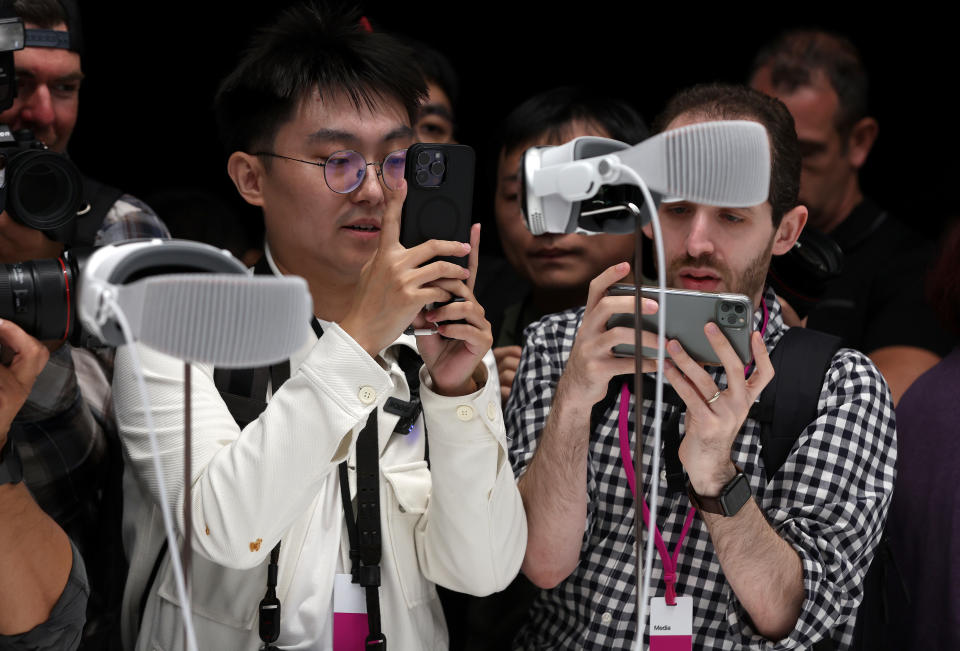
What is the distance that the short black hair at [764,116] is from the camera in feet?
→ 6.50

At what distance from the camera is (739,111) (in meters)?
1.98

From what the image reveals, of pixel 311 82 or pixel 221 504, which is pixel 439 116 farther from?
pixel 221 504

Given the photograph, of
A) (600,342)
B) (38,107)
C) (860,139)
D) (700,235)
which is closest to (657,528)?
(600,342)

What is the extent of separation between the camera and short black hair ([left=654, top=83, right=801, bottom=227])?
1981 millimetres

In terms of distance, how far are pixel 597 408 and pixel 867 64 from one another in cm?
229

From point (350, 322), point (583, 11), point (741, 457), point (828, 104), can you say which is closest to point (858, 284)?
point (828, 104)

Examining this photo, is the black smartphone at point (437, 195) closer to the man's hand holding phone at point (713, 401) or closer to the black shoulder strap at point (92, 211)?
the man's hand holding phone at point (713, 401)

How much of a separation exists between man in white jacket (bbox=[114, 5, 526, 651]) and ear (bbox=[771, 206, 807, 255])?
2.23ft

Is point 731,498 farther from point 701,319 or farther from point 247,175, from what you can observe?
point 247,175

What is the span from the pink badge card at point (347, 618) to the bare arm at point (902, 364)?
1450 millimetres

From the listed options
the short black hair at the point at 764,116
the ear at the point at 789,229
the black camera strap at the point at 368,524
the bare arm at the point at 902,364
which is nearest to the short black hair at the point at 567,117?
the short black hair at the point at 764,116

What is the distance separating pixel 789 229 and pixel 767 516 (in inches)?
23.2

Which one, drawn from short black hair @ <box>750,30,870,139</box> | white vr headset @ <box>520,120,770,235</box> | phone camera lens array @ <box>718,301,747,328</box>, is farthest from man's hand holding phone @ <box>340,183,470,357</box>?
short black hair @ <box>750,30,870,139</box>

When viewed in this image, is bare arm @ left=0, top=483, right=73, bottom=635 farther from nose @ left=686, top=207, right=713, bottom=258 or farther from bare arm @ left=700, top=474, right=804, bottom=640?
nose @ left=686, top=207, right=713, bottom=258
